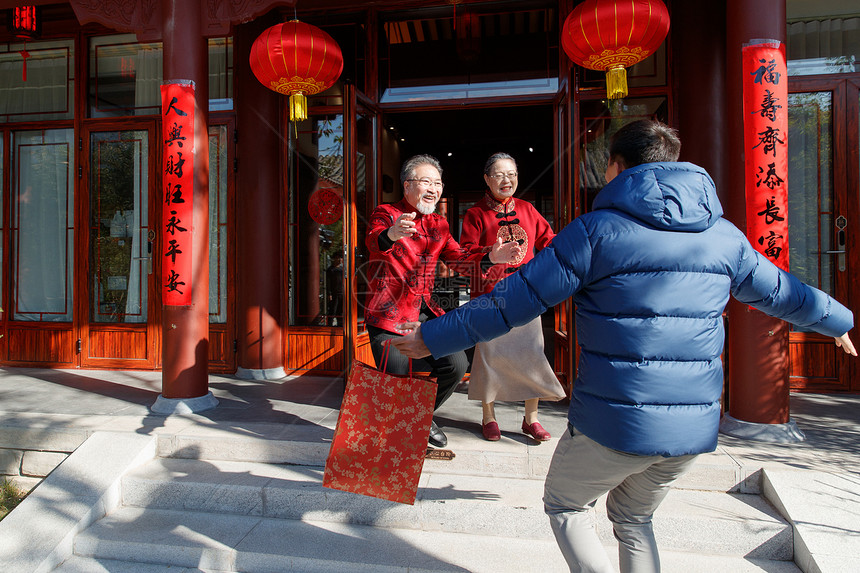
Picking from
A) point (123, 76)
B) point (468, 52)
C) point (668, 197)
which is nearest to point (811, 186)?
point (468, 52)

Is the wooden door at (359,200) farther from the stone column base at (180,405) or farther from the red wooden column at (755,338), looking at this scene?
the red wooden column at (755,338)

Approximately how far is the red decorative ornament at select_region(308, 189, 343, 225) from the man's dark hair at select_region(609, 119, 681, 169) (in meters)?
3.67

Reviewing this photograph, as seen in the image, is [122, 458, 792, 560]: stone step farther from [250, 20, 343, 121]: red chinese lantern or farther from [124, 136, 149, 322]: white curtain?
[124, 136, 149, 322]: white curtain

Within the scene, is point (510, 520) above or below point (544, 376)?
below

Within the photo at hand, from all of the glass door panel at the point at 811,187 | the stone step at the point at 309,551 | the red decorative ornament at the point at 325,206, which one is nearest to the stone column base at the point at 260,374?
the red decorative ornament at the point at 325,206

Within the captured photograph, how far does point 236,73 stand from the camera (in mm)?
5066

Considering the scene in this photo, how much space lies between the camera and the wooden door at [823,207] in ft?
14.1

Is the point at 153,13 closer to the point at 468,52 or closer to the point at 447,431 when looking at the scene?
the point at 468,52

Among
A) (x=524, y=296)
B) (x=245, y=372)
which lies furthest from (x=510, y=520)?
(x=245, y=372)

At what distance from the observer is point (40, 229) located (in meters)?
5.46

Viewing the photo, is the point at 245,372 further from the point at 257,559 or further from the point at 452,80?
the point at 452,80

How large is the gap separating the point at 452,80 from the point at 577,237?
3.83 m

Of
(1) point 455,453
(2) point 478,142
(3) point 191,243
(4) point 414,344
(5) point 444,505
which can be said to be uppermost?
(2) point 478,142

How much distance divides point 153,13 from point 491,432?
3900 millimetres
